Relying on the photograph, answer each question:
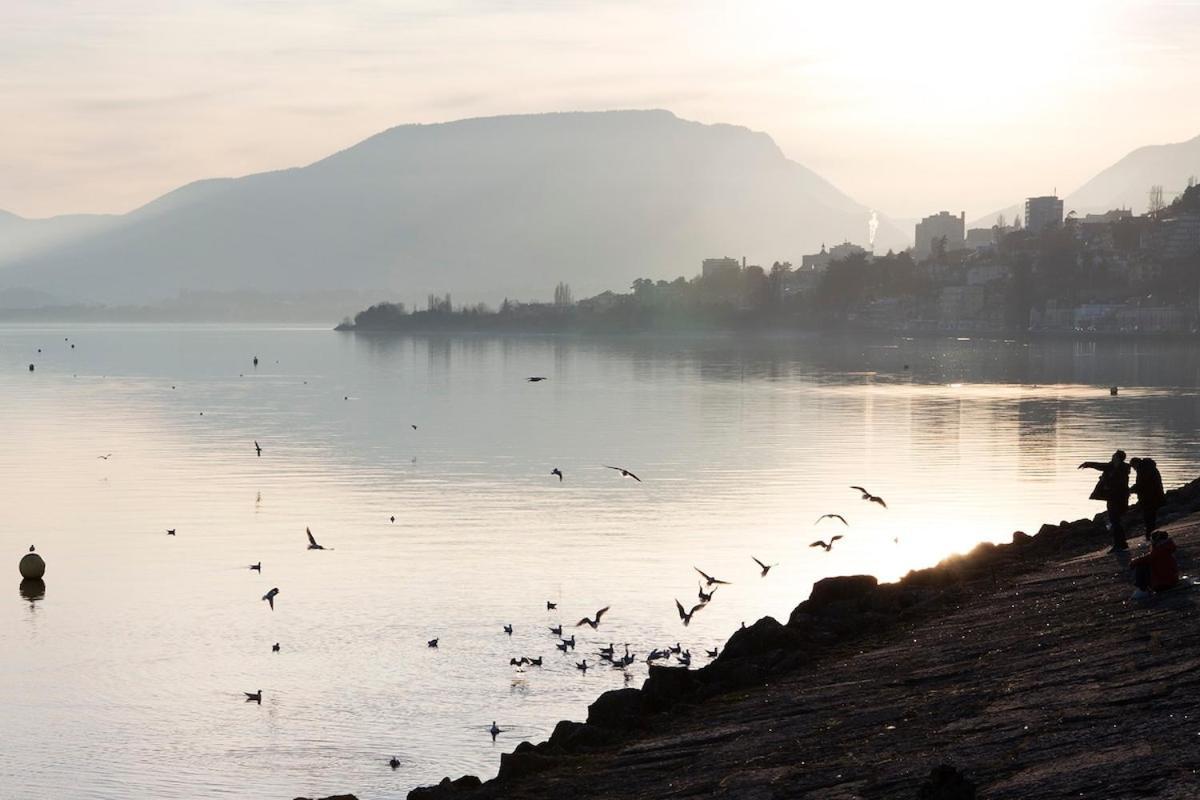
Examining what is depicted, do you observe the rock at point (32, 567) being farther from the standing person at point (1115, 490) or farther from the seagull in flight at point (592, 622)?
the standing person at point (1115, 490)

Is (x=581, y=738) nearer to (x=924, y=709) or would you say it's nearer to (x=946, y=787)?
(x=924, y=709)

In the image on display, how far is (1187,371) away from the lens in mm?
142000

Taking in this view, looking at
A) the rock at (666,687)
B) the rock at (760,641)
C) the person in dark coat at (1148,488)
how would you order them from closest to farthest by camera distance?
the rock at (666,687), the rock at (760,641), the person in dark coat at (1148,488)

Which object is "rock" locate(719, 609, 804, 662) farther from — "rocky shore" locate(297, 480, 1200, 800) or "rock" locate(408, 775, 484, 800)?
"rock" locate(408, 775, 484, 800)

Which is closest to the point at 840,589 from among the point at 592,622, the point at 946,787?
the point at 592,622

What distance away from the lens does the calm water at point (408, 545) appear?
930 inches

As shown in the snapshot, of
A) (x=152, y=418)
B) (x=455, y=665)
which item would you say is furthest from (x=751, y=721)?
(x=152, y=418)

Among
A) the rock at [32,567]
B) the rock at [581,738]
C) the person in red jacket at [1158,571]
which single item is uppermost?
the person in red jacket at [1158,571]

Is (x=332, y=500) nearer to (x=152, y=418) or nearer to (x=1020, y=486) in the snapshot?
(x=1020, y=486)

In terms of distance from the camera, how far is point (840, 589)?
86.8 ft

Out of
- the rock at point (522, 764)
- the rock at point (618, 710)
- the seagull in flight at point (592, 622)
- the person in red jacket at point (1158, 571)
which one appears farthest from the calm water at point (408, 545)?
the person in red jacket at point (1158, 571)

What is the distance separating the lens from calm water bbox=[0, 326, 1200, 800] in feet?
77.5

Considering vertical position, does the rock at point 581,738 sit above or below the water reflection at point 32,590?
above

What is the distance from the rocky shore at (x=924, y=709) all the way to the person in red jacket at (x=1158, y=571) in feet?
0.52
